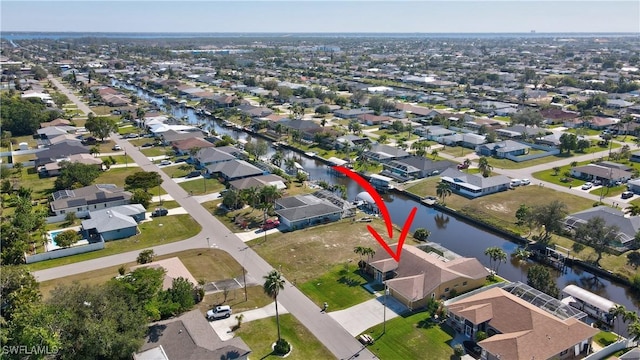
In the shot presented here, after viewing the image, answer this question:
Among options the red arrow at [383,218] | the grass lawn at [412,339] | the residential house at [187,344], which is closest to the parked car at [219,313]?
the residential house at [187,344]

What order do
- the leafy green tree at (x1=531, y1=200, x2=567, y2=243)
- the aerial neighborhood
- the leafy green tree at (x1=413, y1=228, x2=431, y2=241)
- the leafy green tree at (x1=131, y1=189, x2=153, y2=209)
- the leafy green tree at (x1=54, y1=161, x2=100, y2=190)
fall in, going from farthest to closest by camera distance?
the leafy green tree at (x1=54, y1=161, x2=100, y2=190), the leafy green tree at (x1=131, y1=189, x2=153, y2=209), the leafy green tree at (x1=413, y1=228, x2=431, y2=241), the leafy green tree at (x1=531, y1=200, x2=567, y2=243), the aerial neighborhood

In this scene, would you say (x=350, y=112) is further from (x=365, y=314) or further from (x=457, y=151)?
(x=365, y=314)

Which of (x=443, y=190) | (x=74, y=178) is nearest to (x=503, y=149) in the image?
(x=443, y=190)

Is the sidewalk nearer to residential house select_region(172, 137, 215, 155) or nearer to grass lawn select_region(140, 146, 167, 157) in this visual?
residential house select_region(172, 137, 215, 155)

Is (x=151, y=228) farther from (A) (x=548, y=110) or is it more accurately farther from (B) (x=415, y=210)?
(A) (x=548, y=110)

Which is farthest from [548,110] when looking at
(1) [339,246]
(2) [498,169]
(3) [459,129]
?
(1) [339,246]

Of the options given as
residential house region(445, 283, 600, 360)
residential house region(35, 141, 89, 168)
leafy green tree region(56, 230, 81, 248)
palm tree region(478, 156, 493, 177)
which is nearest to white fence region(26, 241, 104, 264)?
leafy green tree region(56, 230, 81, 248)

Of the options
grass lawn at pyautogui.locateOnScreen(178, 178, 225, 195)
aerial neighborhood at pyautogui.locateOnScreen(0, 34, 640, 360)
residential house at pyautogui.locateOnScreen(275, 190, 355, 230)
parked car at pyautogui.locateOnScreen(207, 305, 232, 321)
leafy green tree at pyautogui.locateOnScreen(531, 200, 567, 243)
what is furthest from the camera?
grass lawn at pyautogui.locateOnScreen(178, 178, 225, 195)
